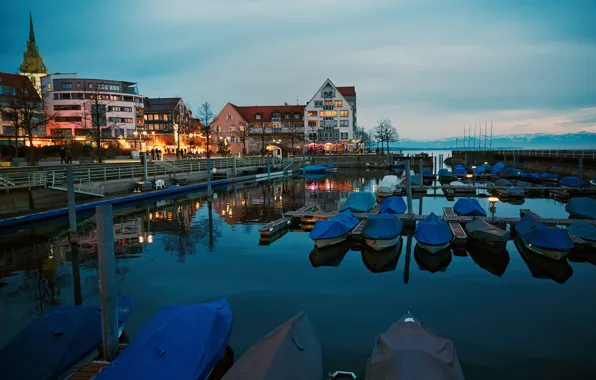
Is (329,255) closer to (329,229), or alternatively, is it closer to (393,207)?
(329,229)

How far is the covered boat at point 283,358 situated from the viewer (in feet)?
22.4

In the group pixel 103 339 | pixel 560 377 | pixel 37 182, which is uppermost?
pixel 37 182

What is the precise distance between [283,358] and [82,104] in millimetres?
104512

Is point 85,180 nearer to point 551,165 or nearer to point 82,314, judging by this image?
point 82,314

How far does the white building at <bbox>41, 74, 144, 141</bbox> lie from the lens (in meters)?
91.4

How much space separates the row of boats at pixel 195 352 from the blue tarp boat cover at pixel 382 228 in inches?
416

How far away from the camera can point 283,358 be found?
23.8 feet

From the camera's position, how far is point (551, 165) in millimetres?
62188

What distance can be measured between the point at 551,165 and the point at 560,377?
64.4 metres

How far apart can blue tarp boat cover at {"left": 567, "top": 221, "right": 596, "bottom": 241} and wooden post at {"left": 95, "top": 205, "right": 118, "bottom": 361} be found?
72.7 ft

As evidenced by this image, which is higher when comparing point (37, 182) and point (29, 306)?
point (37, 182)

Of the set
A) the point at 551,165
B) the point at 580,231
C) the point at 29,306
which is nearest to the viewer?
the point at 29,306

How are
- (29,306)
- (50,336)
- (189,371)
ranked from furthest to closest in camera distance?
(29,306)
(50,336)
(189,371)

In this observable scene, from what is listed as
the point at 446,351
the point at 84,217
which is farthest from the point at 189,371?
the point at 84,217
